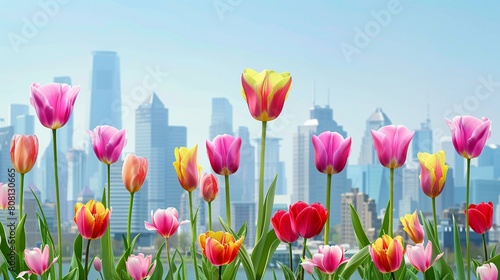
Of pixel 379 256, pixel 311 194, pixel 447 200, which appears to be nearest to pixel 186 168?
pixel 379 256

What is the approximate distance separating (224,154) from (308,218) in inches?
7.1

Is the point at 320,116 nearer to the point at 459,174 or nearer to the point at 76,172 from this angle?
the point at 459,174

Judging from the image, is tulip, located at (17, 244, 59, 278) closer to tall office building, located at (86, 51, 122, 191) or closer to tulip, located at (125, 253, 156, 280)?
tulip, located at (125, 253, 156, 280)

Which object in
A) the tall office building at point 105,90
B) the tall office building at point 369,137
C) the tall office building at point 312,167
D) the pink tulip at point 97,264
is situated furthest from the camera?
the tall office building at point 105,90

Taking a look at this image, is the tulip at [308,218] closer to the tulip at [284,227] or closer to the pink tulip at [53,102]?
the tulip at [284,227]

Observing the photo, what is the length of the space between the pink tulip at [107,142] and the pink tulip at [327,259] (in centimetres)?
36

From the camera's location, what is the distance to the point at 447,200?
6022 cm

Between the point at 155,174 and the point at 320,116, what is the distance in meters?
15.9

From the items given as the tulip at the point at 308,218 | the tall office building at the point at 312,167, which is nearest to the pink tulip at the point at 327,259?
the tulip at the point at 308,218

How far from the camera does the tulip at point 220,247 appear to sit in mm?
1002

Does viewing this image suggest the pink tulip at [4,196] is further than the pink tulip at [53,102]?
Yes

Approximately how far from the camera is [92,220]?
1062mm

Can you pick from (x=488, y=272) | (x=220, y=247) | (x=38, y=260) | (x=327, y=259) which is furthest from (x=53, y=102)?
(x=488, y=272)

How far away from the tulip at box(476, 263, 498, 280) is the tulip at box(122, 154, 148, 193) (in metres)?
0.53
